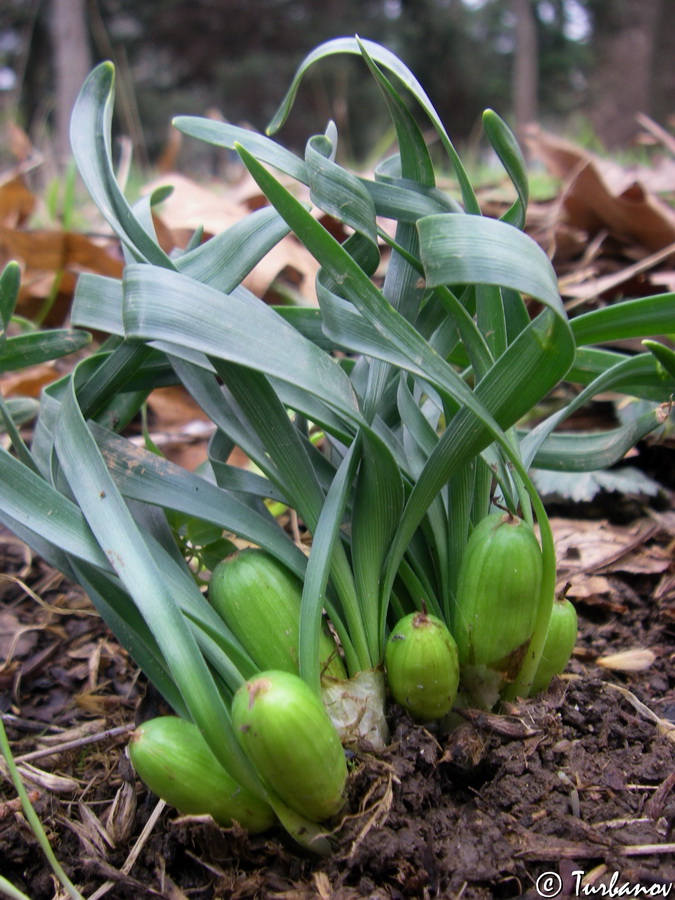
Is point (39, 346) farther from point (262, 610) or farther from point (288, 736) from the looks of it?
point (288, 736)

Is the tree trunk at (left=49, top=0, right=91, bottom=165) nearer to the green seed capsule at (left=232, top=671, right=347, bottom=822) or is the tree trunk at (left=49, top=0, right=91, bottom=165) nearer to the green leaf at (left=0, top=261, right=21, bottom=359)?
the green leaf at (left=0, top=261, right=21, bottom=359)

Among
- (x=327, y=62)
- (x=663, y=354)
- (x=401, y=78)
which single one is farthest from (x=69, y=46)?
(x=327, y=62)

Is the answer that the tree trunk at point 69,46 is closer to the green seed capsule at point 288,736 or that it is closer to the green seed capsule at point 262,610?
the green seed capsule at point 262,610

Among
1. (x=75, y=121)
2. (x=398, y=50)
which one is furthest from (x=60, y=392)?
(x=398, y=50)

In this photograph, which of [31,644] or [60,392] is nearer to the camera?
[60,392]

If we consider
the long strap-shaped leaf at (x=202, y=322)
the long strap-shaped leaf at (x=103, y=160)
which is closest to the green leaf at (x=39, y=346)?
the long strap-shaped leaf at (x=103, y=160)

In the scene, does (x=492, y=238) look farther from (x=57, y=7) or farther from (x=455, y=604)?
(x=57, y=7)

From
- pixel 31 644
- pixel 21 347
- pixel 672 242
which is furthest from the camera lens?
pixel 672 242

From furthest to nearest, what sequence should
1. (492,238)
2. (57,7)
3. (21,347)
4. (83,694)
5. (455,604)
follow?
(57,7), (83,694), (21,347), (455,604), (492,238)
